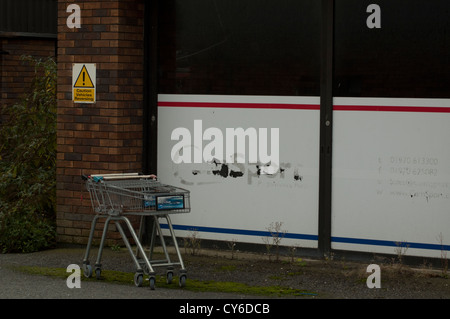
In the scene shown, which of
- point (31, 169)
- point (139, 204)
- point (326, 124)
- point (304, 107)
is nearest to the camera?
point (139, 204)

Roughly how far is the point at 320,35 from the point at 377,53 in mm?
609

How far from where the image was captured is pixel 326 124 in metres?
9.36

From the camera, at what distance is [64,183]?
1035cm

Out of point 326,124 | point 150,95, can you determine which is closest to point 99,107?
point 150,95

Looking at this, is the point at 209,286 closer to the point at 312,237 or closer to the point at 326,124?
the point at 312,237

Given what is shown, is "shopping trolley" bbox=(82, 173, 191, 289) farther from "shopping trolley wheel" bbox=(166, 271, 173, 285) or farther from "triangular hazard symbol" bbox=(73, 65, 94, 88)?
"triangular hazard symbol" bbox=(73, 65, 94, 88)

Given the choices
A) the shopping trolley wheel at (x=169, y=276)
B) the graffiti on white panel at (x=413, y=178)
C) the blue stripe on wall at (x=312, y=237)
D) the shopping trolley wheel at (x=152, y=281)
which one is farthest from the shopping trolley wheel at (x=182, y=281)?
the graffiti on white panel at (x=413, y=178)

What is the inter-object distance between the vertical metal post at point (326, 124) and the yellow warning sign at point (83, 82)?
98.1 inches

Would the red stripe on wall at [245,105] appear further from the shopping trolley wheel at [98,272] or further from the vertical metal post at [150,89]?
the shopping trolley wheel at [98,272]

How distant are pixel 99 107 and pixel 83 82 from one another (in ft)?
1.10

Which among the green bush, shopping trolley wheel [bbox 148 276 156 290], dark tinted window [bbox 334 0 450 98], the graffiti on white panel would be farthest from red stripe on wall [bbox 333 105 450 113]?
the green bush

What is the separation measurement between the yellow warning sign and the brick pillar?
2.2 inches
